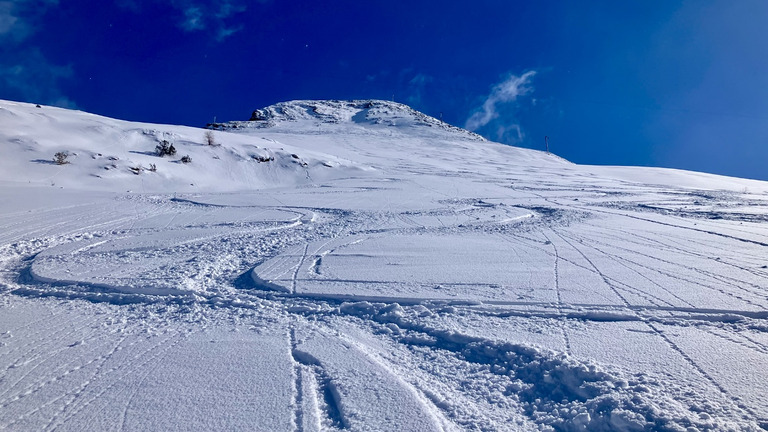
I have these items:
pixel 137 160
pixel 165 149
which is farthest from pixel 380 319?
pixel 165 149

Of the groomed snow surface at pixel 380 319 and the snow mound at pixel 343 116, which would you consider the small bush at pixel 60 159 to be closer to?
the groomed snow surface at pixel 380 319

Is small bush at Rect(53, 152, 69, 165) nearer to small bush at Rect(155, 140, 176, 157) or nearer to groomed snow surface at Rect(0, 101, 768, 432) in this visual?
small bush at Rect(155, 140, 176, 157)

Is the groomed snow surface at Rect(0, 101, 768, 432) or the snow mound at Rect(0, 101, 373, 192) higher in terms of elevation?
the snow mound at Rect(0, 101, 373, 192)

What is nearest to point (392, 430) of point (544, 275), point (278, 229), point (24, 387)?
point (24, 387)

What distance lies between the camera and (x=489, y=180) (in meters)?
16.2

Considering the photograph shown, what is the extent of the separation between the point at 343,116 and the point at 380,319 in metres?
47.4

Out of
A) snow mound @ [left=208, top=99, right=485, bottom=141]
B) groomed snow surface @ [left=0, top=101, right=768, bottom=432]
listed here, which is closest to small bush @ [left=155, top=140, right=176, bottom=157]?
groomed snow surface @ [left=0, top=101, right=768, bottom=432]

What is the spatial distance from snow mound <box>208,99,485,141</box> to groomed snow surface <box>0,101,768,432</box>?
34.8 meters

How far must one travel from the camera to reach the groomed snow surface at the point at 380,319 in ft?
7.59

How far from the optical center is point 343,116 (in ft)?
160

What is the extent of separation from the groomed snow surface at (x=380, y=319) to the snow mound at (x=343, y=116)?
34.8 meters

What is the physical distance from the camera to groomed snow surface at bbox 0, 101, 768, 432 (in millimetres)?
2314

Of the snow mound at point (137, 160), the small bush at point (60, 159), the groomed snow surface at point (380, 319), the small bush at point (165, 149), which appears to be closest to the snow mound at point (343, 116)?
the snow mound at point (137, 160)

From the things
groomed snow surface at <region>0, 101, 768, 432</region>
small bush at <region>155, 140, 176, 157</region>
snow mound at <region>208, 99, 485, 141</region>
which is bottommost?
groomed snow surface at <region>0, 101, 768, 432</region>
